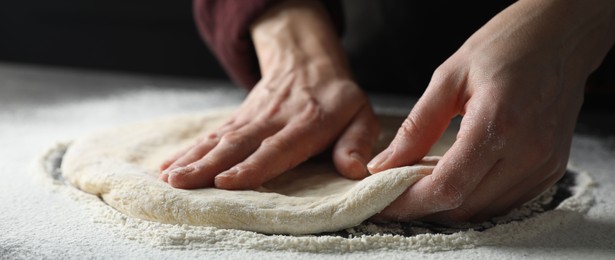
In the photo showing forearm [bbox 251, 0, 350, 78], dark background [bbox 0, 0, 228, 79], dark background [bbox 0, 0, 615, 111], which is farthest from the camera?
dark background [bbox 0, 0, 228, 79]

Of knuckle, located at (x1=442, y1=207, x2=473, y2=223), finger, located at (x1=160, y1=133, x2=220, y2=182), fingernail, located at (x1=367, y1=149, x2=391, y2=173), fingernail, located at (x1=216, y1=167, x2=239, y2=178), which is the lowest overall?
knuckle, located at (x1=442, y1=207, x2=473, y2=223)

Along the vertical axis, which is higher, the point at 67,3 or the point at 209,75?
the point at 67,3

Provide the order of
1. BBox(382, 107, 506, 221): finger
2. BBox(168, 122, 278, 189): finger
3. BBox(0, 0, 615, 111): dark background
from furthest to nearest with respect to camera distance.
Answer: BBox(0, 0, 615, 111): dark background
BBox(168, 122, 278, 189): finger
BBox(382, 107, 506, 221): finger

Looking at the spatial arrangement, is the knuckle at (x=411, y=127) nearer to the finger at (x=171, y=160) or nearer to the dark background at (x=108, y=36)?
the finger at (x=171, y=160)

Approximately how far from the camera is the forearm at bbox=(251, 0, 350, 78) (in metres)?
1.17

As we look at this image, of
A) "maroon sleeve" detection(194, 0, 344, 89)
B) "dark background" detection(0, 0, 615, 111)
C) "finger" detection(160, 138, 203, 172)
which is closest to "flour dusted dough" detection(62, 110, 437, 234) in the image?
"finger" detection(160, 138, 203, 172)

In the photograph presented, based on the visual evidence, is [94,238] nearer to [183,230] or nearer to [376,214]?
[183,230]

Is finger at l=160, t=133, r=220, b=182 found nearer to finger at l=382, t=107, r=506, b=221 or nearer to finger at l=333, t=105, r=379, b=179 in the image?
finger at l=333, t=105, r=379, b=179

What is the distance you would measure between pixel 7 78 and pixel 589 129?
56.4 inches

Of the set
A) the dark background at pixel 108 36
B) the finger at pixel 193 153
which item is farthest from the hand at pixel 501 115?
the dark background at pixel 108 36

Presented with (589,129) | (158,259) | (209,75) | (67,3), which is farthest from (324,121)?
(67,3)

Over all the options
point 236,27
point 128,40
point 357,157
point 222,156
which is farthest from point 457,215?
point 128,40

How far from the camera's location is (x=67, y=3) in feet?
6.75

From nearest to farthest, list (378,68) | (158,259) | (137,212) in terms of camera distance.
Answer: (158,259) → (137,212) → (378,68)
